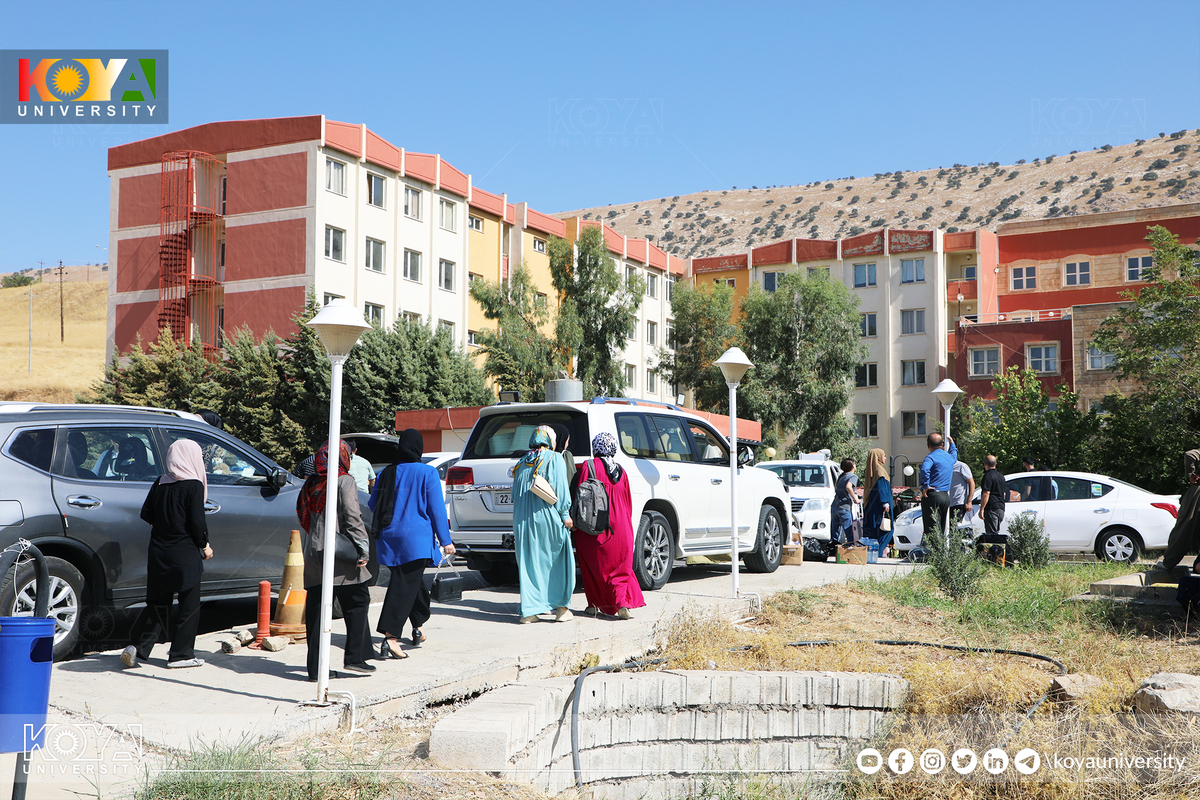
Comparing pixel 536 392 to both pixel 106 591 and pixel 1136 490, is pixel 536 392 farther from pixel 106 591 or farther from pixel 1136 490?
pixel 106 591

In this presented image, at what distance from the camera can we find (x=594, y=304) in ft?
143

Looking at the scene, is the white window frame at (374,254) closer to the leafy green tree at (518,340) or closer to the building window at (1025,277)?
the leafy green tree at (518,340)

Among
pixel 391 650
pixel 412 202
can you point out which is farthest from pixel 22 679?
pixel 412 202

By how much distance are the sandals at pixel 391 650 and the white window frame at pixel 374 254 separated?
122 ft

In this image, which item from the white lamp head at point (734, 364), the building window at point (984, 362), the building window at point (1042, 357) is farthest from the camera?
the building window at point (984, 362)

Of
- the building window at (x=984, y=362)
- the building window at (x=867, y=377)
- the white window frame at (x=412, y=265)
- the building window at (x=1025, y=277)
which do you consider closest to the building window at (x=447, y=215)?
the white window frame at (x=412, y=265)

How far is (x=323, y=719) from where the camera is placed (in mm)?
5961

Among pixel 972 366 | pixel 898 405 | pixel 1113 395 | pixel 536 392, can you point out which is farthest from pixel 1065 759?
pixel 898 405

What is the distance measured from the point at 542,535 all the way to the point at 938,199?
443ft

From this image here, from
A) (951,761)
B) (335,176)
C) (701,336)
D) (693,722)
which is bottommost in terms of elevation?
(951,761)

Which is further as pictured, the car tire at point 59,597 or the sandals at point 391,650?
the sandals at point 391,650

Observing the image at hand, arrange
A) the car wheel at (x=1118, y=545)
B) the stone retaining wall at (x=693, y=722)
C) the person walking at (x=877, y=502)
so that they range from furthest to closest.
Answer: the car wheel at (x=1118, y=545) → the person walking at (x=877, y=502) → the stone retaining wall at (x=693, y=722)

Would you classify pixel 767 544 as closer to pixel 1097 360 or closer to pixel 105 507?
pixel 105 507

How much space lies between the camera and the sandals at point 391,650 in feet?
25.1
